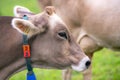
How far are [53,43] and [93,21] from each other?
1992 mm

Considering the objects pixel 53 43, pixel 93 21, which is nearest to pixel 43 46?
pixel 53 43

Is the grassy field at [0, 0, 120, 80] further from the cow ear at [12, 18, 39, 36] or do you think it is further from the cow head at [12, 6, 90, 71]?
the cow ear at [12, 18, 39, 36]

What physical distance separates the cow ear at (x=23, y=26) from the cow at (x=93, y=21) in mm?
2094

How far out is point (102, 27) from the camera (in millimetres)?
6316

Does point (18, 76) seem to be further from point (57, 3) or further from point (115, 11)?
point (115, 11)

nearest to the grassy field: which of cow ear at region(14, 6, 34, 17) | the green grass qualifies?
the green grass

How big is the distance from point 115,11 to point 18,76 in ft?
7.46

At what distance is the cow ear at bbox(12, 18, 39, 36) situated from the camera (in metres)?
4.25

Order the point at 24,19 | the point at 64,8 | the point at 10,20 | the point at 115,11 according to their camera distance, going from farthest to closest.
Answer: the point at 64,8 → the point at 115,11 → the point at 10,20 → the point at 24,19

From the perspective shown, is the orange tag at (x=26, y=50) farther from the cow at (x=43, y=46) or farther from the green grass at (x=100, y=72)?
the green grass at (x=100, y=72)

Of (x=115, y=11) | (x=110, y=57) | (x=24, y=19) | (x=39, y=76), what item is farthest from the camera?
(x=110, y=57)

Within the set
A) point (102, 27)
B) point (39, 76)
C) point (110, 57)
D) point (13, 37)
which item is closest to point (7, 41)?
point (13, 37)

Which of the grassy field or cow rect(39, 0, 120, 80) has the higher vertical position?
cow rect(39, 0, 120, 80)

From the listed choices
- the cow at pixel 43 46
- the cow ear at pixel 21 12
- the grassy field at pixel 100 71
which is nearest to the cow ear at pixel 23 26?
the cow at pixel 43 46
